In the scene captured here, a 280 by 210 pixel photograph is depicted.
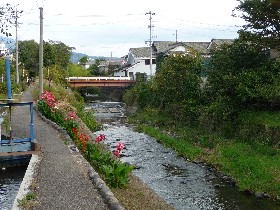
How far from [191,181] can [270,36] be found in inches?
446

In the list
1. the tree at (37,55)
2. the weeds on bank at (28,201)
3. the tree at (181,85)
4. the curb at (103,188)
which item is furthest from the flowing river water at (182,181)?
the tree at (37,55)

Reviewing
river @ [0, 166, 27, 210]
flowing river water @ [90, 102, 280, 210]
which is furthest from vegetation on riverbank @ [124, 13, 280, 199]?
river @ [0, 166, 27, 210]

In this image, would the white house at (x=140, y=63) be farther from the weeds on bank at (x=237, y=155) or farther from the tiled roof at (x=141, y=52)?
the weeds on bank at (x=237, y=155)

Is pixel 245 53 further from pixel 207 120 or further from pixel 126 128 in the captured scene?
pixel 126 128

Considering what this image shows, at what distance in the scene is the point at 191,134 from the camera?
26.3 m

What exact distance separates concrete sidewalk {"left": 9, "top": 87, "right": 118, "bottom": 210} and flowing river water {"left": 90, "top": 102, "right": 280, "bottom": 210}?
137 inches

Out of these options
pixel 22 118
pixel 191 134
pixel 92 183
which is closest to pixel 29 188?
pixel 92 183

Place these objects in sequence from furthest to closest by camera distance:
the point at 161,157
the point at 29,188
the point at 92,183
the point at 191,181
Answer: the point at 161,157 < the point at 191,181 < the point at 92,183 < the point at 29,188

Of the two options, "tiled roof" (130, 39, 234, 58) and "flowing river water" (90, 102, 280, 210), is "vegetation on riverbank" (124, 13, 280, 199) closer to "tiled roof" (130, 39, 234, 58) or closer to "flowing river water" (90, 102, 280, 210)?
"flowing river water" (90, 102, 280, 210)

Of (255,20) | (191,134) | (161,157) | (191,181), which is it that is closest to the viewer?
(191,181)

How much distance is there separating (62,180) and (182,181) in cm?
673

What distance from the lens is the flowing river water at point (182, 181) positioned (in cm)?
1436

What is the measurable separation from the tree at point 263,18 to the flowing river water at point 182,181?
8575mm

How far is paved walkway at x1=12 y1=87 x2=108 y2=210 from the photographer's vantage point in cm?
984
